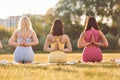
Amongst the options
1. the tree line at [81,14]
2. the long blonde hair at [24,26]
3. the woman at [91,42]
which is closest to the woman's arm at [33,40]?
the long blonde hair at [24,26]

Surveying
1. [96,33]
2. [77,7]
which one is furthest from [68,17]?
[96,33]

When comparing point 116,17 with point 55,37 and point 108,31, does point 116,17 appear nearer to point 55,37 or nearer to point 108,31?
point 108,31

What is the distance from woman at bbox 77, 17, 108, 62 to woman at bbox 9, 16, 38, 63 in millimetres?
1632

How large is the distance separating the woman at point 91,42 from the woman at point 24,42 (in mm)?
1632

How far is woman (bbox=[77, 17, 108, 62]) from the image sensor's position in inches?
573

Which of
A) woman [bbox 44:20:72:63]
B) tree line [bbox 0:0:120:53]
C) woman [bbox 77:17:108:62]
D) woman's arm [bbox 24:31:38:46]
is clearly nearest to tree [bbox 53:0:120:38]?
tree line [bbox 0:0:120:53]

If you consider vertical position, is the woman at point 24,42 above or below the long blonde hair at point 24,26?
below

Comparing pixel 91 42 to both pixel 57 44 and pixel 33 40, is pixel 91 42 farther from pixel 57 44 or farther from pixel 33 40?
pixel 33 40

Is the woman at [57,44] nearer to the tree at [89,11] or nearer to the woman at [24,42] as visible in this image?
the woman at [24,42]

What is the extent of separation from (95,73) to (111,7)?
72181 millimetres

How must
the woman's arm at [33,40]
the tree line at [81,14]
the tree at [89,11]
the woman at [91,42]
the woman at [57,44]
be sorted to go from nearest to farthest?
the woman at [57,44]
the woman's arm at [33,40]
the woman at [91,42]
the tree line at [81,14]
the tree at [89,11]

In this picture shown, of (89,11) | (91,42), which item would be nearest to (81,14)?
(89,11)

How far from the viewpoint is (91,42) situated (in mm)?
14594

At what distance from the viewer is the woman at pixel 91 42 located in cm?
1456
